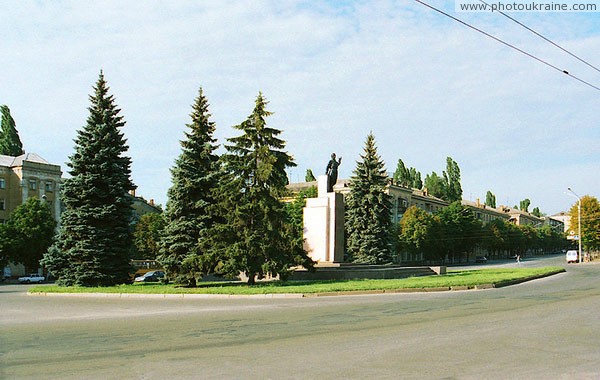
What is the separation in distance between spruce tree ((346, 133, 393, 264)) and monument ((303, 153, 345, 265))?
1634cm

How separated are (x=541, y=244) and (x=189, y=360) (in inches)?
5558

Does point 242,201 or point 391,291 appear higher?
point 242,201

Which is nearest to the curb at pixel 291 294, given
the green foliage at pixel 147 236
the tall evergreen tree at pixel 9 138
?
the green foliage at pixel 147 236

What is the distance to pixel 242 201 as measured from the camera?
94.4 ft

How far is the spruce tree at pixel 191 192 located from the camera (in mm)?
32281

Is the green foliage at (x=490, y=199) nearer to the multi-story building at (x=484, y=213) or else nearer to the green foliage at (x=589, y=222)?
the multi-story building at (x=484, y=213)

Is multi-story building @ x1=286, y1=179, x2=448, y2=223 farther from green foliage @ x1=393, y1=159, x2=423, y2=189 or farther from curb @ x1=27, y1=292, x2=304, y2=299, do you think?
curb @ x1=27, y1=292, x2=304, y2=299

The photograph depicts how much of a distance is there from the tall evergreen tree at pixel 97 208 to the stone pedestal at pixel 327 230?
1117 cm

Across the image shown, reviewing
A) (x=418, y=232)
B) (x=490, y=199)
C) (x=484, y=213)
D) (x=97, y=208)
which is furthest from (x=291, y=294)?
(x=490, y=199)

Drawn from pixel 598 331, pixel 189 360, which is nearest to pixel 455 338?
pixel 598 331

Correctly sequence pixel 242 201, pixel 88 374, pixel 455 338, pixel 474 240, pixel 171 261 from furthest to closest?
pixel 474 240 < pixel 171 261 < pixel 242 201 < pixel 455 338 < pixel 88 374

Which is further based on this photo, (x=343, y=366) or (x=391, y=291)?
(x=391, y=291)

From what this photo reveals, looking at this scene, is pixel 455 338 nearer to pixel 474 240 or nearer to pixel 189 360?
pixel 189 360

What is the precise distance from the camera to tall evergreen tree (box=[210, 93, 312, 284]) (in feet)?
91.0
